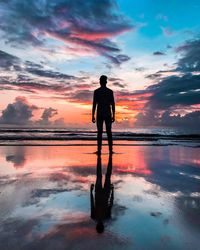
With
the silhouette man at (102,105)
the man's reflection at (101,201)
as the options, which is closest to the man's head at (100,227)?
the man's reflection at (101,201)

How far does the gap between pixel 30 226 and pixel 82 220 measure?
465 millimetres

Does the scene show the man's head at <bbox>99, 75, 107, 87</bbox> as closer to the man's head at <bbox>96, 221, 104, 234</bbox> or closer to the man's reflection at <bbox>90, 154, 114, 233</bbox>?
the man's reflection at <bbox>90, 154, 114, 233</bbox>

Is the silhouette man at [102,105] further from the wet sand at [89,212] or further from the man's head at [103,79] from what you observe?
the wet sand at [89,212]

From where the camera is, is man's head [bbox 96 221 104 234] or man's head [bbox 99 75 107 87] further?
man's head [bbox 99 75 107 87]

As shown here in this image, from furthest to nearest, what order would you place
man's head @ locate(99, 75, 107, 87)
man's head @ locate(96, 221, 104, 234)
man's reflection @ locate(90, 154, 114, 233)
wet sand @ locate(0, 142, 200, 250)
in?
man's head @ locate(99, 75, 107, 87) < man's reflection @ locate(90, 154, 114, 233) < man's head @ locate(96, 221, 104, 234) < wet sand @ locate(0, 142, 200, 250)

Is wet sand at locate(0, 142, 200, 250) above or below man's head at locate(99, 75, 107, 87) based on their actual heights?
below

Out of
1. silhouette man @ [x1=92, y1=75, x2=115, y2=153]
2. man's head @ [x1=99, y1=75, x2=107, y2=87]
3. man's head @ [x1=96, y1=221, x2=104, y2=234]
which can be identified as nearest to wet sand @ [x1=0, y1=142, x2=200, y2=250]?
man's head @ [x1=96, y1=221, x2=104, y2=234]

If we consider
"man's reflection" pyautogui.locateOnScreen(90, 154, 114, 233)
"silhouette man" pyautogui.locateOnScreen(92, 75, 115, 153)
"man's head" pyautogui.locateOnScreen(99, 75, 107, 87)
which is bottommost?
"man's reflection" pyautogui.locateOnScreen(90, 154, 114, 233)

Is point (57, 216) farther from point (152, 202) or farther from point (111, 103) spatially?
point (111, 103)

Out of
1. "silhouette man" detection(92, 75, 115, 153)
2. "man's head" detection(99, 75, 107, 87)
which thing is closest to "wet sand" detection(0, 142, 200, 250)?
"silhouette man" detection(92, 75, 115, 153)

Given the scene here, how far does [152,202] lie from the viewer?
349 centimetres

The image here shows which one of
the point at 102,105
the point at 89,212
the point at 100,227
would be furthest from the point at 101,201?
the point at 102,105

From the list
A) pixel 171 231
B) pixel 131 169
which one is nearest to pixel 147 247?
pixel 171 231

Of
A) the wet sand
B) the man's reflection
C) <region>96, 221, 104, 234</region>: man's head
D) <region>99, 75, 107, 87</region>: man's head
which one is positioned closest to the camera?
the wet sand
